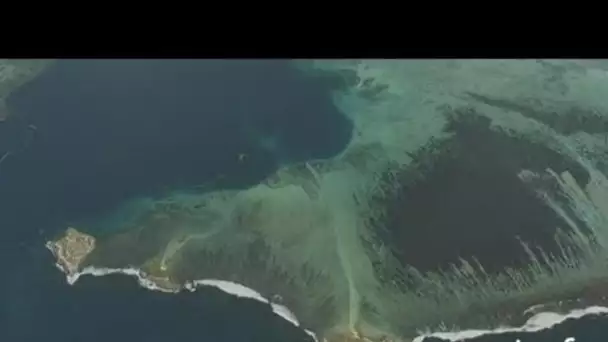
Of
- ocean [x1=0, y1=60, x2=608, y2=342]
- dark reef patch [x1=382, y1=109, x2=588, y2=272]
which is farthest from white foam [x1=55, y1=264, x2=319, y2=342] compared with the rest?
dark reef patch [x1=382, y1=109, x2=588, y2=272]

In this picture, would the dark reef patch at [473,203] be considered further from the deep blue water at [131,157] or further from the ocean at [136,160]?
the deep blue water at [131,157]

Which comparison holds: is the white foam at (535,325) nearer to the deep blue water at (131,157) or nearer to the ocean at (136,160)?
the ocean at (136,160)

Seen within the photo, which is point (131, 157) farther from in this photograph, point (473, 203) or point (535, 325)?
point (535, 325)

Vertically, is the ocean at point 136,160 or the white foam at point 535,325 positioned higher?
the ocean at point 136,160

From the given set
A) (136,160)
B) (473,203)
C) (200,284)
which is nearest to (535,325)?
(473,203)

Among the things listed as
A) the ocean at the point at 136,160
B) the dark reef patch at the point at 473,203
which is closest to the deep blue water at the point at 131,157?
the ocean at the point at 136,160
